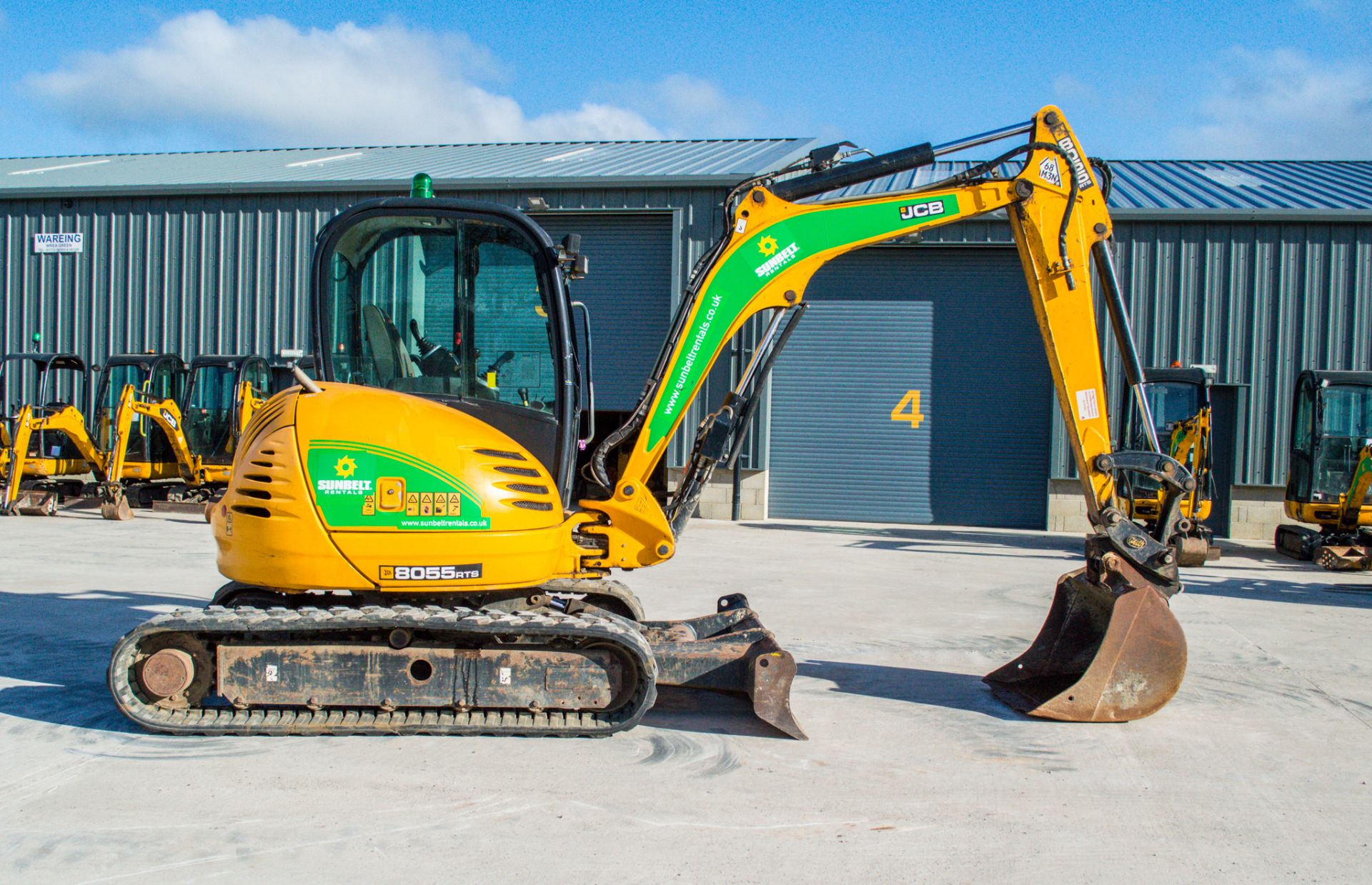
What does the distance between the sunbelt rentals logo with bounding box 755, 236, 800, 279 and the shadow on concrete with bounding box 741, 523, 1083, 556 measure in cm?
943

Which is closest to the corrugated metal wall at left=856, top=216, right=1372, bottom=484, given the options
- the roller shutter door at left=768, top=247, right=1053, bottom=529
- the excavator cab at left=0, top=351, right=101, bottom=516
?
the roller shutter door at left=768, top=247, right=1053, bottom=529

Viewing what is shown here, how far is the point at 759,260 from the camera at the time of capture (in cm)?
582

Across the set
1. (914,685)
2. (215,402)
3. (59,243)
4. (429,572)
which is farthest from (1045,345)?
(59,243)

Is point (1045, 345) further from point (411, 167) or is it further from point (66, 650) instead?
point (411, 167)

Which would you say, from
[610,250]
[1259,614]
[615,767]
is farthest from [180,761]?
[610,250]

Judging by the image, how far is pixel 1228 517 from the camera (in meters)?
17.2

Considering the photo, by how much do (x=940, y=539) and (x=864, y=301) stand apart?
484 centimetres

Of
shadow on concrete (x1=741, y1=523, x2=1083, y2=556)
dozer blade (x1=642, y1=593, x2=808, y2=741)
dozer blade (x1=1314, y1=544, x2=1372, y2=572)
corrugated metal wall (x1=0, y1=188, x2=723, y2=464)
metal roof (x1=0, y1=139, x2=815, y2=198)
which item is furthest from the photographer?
corrugated metal wall (x1=0, y1=188, x2=723, y2=464)

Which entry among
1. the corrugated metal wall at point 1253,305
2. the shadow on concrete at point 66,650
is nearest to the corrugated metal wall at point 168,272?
the corrugated metal wall at point 1253,305

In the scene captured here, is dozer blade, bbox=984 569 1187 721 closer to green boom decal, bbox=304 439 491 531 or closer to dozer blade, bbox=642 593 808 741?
dozer blade, bbox=642 593 808 741

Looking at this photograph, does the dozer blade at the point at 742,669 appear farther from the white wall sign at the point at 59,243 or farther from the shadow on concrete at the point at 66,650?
the white wall sign at the point at 59,243

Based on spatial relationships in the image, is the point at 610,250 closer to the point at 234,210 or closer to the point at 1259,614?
the point at 234,210

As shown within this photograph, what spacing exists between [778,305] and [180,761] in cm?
385

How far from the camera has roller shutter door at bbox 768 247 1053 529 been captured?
1831 centimetres
